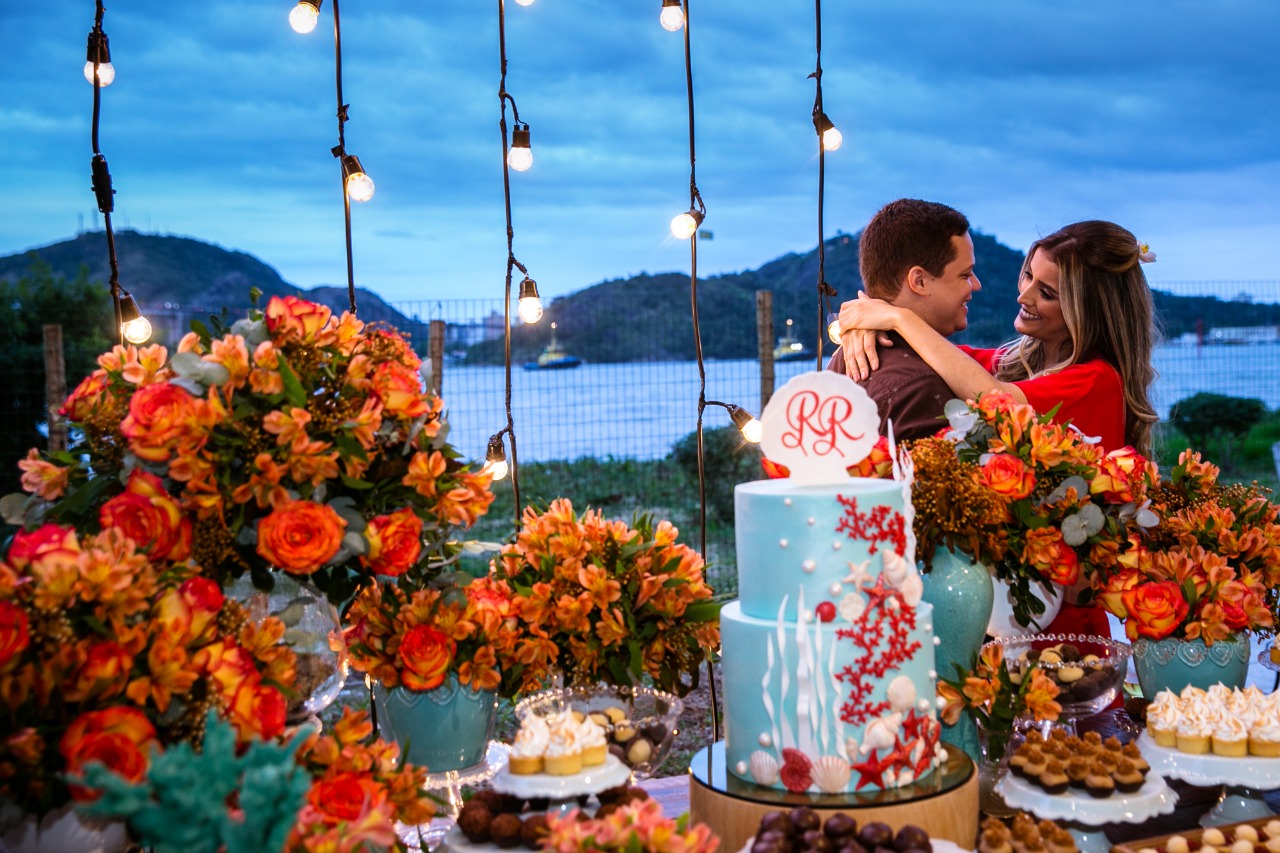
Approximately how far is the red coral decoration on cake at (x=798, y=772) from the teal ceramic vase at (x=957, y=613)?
399 mm

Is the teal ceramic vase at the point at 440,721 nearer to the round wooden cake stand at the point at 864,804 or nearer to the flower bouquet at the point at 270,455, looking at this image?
the flower bouquet at the point at 270,455

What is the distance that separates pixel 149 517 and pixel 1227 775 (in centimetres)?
147

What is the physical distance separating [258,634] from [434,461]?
29cm

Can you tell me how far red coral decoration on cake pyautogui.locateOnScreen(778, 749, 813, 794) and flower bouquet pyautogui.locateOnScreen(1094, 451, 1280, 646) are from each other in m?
0.76

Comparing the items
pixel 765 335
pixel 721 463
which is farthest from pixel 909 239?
pixel 721 463

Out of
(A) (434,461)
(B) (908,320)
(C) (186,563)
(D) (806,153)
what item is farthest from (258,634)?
(B) (908,320)

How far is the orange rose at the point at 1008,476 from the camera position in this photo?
5.47ft

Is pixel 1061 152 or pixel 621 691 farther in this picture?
pixel 1061 152

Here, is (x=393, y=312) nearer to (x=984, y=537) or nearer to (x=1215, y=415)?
(x=984, y=537)

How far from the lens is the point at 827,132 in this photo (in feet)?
7.54

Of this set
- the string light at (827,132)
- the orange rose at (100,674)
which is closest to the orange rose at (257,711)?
the orange rose at (100,674)

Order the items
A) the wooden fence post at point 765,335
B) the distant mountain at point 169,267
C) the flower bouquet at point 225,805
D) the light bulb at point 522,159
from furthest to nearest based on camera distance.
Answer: the distant mountain at point 169,267, the wooden fence post at point 765,335, the light bulb at point 522,159, the flower bouquet at point 225,805

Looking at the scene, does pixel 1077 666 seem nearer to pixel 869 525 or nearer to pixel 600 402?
pixel 869 525

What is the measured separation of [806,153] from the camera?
2348mm
